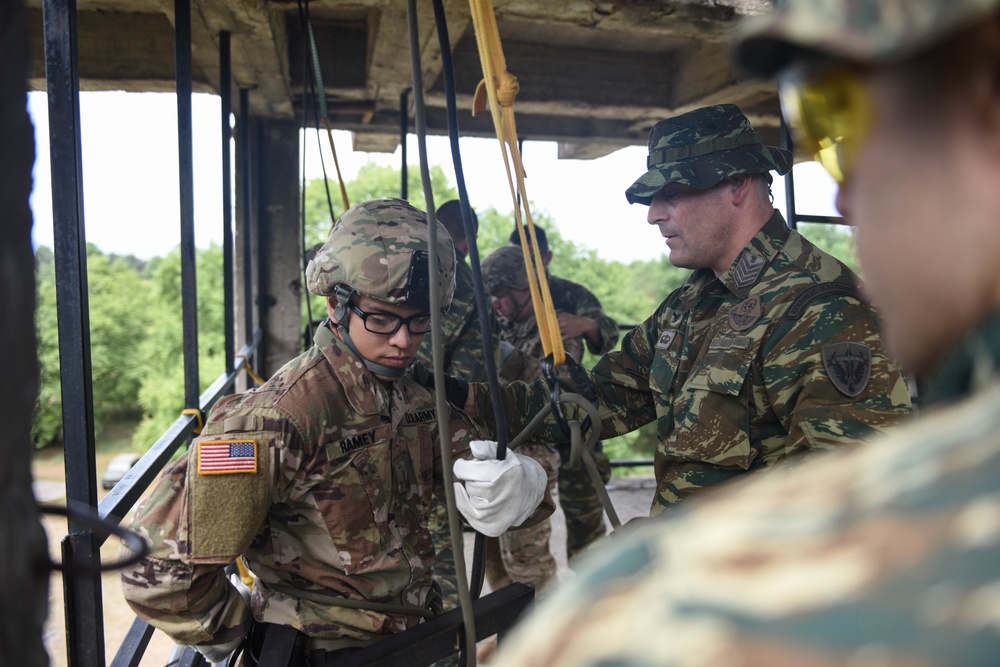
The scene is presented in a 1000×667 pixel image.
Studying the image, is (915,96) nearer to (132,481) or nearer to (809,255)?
(809,255)

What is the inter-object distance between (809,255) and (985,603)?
72.1 inches

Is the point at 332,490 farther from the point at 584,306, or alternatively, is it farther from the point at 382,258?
the point at 584,306

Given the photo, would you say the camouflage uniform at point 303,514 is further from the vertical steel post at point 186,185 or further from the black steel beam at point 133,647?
the vertical steel post at point 186,185

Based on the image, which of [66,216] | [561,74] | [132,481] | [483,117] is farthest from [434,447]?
[483,117]

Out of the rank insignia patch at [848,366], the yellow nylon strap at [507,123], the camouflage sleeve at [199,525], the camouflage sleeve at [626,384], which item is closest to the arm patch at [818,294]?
the rank insignia patch at [848,366]

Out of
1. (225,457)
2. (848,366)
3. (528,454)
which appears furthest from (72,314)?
(528,454)

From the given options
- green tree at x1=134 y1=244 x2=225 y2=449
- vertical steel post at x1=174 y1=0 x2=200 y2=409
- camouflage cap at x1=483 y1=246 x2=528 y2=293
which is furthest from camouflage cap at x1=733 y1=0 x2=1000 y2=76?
green tree at x1=134 y1=244 x2=225 y2=449

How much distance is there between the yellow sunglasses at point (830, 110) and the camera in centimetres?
59

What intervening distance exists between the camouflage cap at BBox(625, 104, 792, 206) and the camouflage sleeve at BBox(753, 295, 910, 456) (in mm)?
478

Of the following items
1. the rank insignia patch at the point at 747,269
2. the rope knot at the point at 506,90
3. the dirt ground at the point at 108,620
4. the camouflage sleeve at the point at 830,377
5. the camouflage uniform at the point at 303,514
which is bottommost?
the dirt ground at the point at 108,620

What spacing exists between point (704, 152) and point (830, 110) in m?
1.51

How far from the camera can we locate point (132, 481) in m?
1.94

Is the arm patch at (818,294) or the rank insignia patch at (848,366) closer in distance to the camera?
the rank insignia patch at (848,366)

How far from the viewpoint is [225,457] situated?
1544 mm
